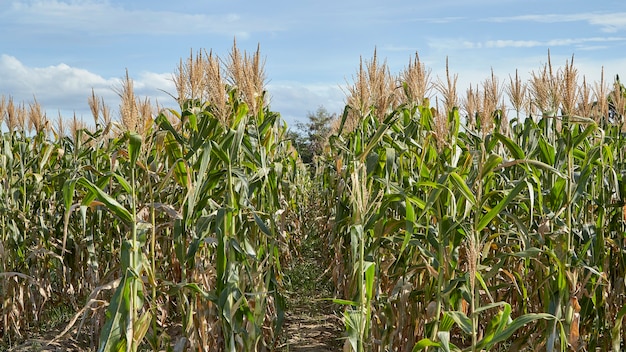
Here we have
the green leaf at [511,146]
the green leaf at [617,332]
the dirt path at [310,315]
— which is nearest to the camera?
the green leaf at [511,146]

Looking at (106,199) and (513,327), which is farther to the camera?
(106,199)

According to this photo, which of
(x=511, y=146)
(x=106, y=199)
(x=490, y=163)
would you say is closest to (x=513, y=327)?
(x=490, y=163)

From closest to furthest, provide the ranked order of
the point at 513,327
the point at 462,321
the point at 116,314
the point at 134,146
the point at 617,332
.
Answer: the point at 513,327 → the point at 462,321 → the point at 116,314 → the point at 134,146 → the point at 617,332

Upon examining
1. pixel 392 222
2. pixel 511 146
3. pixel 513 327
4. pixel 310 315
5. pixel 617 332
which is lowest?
pixel 310 315

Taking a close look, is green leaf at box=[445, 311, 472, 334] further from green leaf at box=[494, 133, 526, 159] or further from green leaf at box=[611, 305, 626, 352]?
green leaf at box=[611, 305, 626, 352]

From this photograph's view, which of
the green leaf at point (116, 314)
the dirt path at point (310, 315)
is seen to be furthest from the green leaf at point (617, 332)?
the green leaf at point (116, 314)

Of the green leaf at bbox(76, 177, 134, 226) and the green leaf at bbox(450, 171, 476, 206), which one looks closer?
the green leaf at bbox(450, 171, 476, 206)

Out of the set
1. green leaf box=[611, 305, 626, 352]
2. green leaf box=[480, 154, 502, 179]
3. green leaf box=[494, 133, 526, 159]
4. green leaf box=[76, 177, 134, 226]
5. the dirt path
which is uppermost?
green leaf box=[494, 133, 526, 159]

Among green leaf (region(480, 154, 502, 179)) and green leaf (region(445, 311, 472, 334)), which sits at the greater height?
green leaf (region(480, 154, 502, 179))

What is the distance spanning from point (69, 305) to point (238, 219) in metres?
4.01

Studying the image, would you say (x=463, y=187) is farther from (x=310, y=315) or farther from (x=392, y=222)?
(x=310, y=315)

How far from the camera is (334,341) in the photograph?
6.10m

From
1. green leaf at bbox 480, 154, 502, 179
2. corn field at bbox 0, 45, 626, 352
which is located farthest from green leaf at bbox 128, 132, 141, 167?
green leaf at bbox 480, 154, 502, 179

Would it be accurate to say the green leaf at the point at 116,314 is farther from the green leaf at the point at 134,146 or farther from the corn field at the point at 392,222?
the green leaf at the point at 134,146
